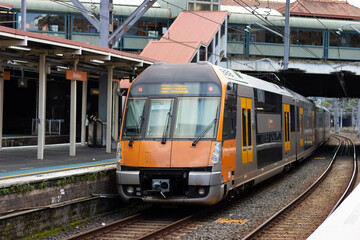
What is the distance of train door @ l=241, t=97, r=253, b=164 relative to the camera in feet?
40.1

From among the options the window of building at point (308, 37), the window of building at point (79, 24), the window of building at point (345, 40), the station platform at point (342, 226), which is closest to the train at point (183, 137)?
the station platform at point (342, 226)

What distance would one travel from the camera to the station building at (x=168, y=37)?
2731cm

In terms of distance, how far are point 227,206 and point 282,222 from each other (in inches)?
79.3

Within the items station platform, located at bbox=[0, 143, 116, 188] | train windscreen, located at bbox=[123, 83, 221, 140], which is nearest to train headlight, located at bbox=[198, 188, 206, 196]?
train windscreen, located at bbox=[123, 83, 221, 140]

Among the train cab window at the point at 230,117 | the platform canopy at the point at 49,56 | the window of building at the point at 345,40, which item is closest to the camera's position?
the train cab window at the point at 230,117

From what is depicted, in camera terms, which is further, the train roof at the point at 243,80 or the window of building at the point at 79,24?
the window of building at the point at 79,24

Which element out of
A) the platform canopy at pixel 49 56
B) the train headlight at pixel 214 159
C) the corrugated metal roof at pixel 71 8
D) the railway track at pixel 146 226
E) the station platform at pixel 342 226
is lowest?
the railway track at pixel 146 226

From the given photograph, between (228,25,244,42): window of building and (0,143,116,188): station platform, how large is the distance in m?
20.0

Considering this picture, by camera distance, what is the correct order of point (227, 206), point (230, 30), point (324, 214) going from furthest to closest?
point (230, 30) < point (227, 206) < point (324, 214)

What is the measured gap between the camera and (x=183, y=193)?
412 inches

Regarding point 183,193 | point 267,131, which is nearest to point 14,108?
point 267,131

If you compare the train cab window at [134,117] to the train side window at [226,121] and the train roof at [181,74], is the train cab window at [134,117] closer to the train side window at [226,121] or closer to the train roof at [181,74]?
the train roof at [181,74]

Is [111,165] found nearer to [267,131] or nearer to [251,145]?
[251,145]

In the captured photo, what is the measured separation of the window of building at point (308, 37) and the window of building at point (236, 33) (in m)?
3.76
